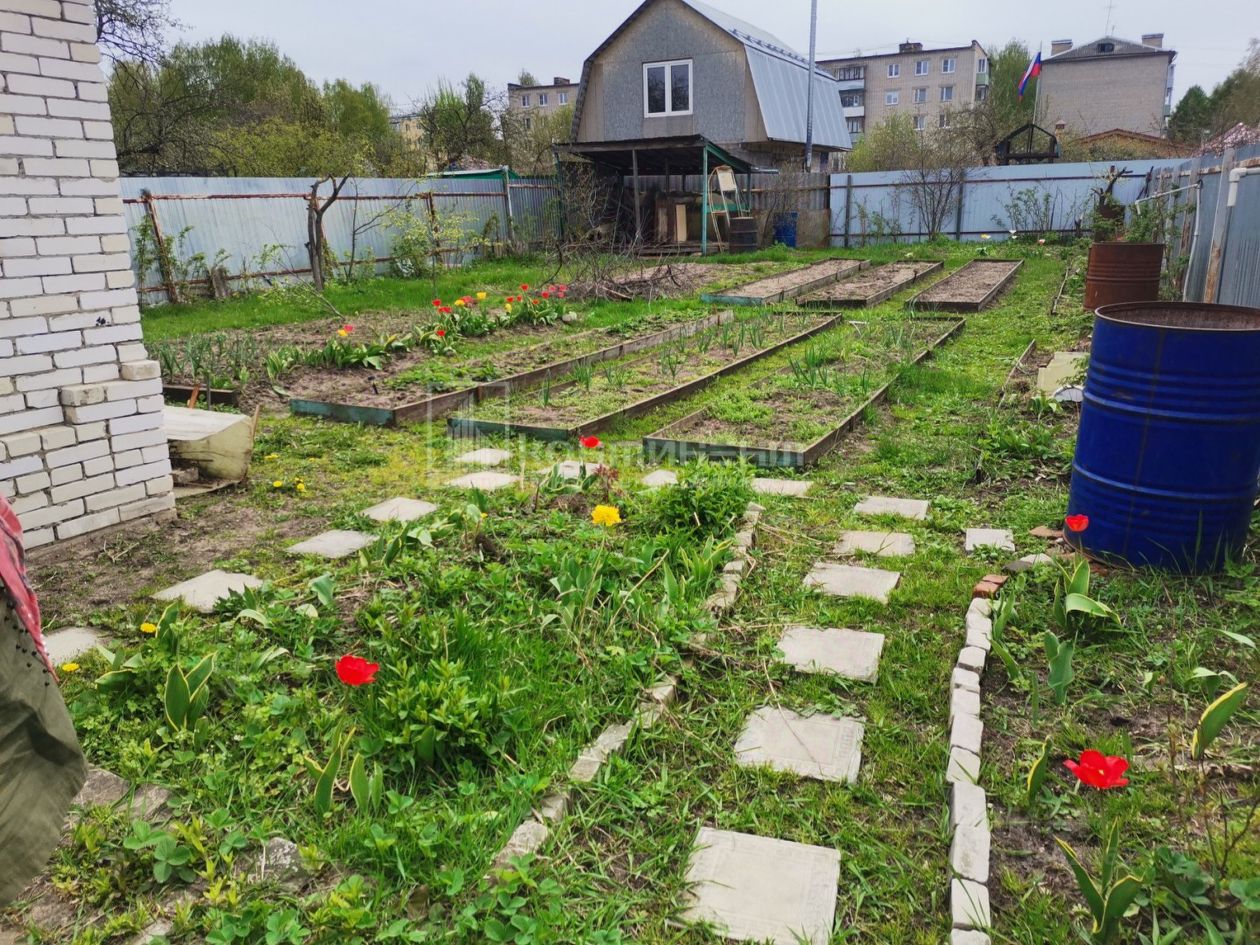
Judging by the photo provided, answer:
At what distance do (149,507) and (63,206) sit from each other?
1551 millimetres

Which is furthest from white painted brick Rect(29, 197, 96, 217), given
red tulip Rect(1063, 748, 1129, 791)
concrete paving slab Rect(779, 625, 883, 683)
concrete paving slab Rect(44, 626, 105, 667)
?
red tulip Rect(1063, 748, 1129, 791)

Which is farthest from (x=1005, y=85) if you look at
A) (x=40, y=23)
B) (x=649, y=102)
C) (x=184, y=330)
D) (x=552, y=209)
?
(x=40, y=23)

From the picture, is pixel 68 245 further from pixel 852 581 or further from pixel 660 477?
pixel 852 581

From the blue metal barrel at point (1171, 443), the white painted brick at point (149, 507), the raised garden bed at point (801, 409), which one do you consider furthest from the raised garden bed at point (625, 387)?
the blue metal barrel at point (1171, 443)

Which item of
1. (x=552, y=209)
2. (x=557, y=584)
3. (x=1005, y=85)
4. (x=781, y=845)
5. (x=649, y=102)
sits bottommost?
(x=781, y=845)

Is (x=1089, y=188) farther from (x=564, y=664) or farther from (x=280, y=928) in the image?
(x=280, y=928)

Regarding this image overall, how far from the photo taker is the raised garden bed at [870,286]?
1210 cm

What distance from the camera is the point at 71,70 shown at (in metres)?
4.07

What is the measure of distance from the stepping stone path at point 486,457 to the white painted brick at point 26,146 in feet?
8.94

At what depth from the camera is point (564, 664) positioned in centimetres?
299

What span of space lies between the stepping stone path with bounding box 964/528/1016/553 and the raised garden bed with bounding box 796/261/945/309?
828 cm

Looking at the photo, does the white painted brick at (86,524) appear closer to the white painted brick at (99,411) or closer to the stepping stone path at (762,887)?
the white painted brick at (99,411)

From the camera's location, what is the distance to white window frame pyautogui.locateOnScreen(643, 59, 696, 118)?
26.9 m

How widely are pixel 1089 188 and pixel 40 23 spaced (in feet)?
69.3
